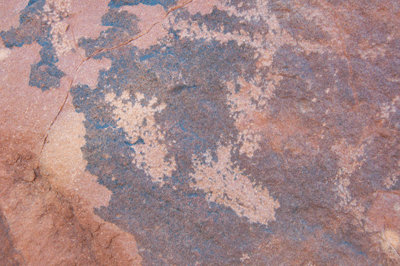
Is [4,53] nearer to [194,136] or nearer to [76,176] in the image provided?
[76,176]

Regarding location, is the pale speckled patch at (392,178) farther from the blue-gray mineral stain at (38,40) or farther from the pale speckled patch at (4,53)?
the pale speckled patch at (4,53)

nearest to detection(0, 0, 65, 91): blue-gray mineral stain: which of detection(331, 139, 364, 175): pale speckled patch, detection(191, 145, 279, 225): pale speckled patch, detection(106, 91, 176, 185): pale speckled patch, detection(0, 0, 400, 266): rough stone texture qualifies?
detection(0, 0, 400, 266): rough stone texture

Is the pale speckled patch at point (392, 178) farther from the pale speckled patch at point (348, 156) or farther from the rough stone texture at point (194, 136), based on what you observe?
the pale speckled patch at point (348, 156)

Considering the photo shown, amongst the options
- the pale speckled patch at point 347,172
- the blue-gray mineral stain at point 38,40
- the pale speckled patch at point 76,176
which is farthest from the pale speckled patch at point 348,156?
the blue-gray mineral stain at point 38,40

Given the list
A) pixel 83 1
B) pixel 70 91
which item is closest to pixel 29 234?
pixel 70 91

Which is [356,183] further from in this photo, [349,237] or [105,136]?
[105,136]

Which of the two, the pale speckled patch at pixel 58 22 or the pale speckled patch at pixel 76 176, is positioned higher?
the pale speckled patch at pixel 58 22

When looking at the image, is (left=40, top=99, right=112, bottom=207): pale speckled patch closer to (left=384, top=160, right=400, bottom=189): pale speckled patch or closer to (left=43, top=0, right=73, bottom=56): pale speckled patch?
(left=43, top=0, right=73, bottom=56): pale speckled patch

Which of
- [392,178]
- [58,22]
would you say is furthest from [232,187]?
[58,22]

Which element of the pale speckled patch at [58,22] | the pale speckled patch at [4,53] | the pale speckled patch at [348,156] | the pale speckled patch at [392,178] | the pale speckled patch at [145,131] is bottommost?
the pale speckled patch at [392,178]
